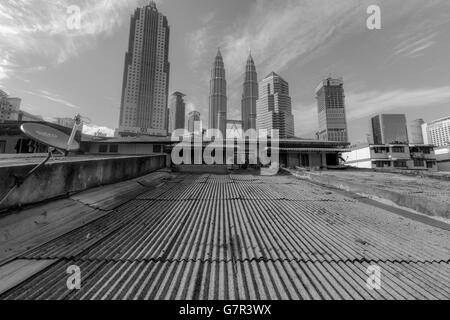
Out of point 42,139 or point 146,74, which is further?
point 146,74

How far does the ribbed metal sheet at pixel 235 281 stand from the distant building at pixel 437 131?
131902 millimetres

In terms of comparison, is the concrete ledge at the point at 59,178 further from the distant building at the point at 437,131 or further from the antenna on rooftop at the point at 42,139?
the distant building at the point at 437,131

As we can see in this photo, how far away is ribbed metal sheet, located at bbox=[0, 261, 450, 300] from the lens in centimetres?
176

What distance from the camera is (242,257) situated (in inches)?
94.5

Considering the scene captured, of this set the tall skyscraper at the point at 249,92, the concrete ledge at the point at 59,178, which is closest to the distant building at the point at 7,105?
the concrete ledge at the point at 59,178

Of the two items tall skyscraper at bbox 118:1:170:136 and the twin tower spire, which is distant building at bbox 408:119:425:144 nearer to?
the twin tower spire

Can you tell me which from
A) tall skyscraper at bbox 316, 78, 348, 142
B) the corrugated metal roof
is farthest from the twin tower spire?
the corrugated metal roof

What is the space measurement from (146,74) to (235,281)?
394 feet

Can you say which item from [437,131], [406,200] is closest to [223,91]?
[437,131]

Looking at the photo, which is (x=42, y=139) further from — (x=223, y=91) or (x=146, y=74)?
(x=223, y=91)

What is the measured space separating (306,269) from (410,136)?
183 metres

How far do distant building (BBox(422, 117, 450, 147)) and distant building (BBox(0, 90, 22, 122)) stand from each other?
536 feet

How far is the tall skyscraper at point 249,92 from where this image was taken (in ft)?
477
